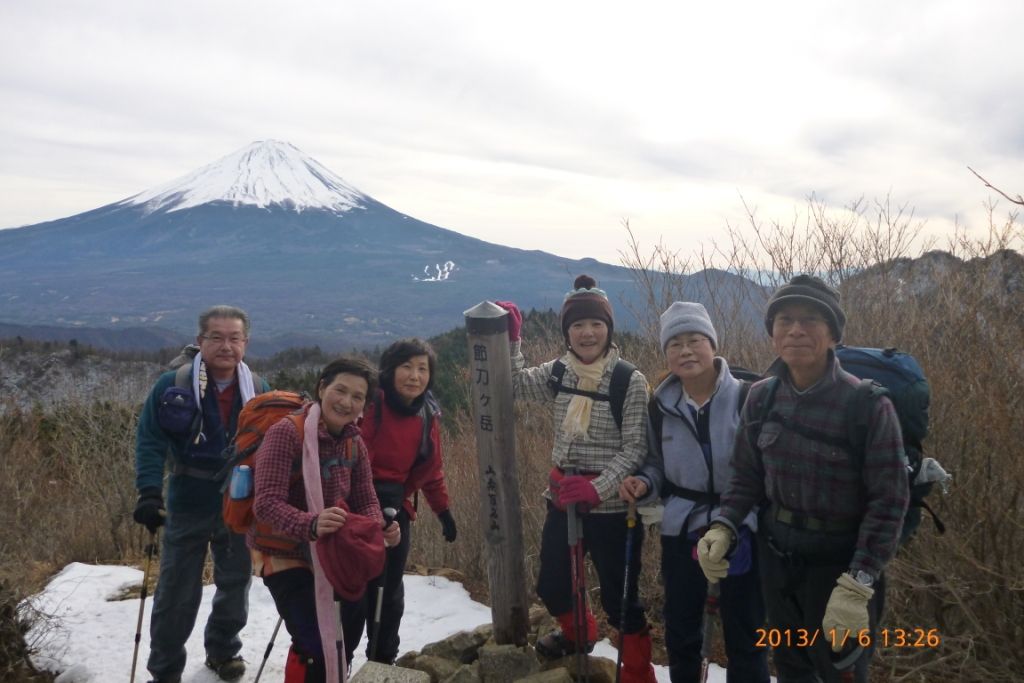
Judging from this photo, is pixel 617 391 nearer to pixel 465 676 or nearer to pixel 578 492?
pixel 578 492

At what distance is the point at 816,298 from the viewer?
2.60 meters

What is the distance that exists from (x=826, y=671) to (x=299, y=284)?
15836cm

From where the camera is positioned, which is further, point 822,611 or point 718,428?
point 718,428

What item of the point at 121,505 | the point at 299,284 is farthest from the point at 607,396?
the point at 299,284

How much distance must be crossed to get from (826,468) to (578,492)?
1.09 meters

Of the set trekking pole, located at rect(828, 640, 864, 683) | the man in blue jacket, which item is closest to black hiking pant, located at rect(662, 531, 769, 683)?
trekking pole, located at rect(828, 640, 864, 683)

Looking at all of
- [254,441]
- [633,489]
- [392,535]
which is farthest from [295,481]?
[633,489]

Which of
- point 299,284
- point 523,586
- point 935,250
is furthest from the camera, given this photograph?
point 299,284

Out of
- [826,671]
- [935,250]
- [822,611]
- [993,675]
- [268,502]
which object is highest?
[935,250]

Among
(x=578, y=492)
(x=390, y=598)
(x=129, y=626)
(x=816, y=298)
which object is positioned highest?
(x=816, y=298)

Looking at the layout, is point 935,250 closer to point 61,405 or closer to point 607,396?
point 607,396

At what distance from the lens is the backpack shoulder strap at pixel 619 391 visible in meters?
3.40

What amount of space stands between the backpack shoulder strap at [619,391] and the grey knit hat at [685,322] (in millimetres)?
294

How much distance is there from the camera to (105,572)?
5.90 metres
